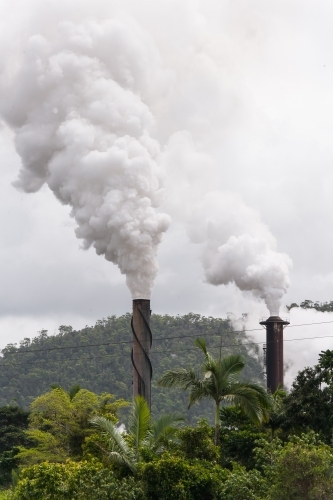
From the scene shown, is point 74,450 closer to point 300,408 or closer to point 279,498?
point 300,408

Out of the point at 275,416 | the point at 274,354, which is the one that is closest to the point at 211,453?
the point at 275,416

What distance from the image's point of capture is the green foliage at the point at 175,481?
25.7m

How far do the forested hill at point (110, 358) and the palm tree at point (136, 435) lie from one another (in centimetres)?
8639

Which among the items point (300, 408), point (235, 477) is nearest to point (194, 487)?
point (235, 477)

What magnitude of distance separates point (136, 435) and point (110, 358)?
103 m

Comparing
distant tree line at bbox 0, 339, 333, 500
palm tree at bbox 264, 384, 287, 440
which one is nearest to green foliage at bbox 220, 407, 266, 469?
distant tree line at bbox 0, 339, 333, 500

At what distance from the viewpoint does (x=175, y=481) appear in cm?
2580

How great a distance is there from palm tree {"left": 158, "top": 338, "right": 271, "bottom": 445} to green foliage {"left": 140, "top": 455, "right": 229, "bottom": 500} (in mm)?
4131

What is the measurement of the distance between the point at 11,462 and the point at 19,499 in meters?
23.9

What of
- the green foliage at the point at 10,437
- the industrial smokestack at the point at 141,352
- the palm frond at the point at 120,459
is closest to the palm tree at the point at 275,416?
the palm frond at the point at 120,459

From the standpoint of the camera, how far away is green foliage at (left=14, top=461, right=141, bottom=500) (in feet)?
83.0

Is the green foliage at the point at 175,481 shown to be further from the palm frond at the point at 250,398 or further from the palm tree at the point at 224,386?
the palm frond at the point at 250,398

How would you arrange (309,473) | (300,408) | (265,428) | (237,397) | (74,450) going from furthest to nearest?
(74,450) < (265,428) < (300,408) < (237,397) < (309,473)

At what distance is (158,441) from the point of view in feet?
93.1
